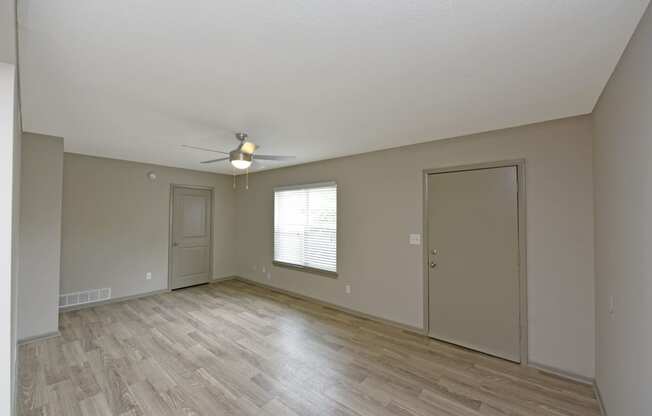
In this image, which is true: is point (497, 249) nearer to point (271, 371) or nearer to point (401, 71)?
point (401, 71)

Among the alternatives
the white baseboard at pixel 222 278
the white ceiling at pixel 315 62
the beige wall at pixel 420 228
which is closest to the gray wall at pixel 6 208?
the white ceiling at pixel 315 62

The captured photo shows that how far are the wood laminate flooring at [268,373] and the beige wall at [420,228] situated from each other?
1.21ft

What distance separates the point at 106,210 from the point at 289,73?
4.45 m

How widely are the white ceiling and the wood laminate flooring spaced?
2467mm

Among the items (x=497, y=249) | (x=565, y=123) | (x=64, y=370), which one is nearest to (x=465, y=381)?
(x=497, y=249)

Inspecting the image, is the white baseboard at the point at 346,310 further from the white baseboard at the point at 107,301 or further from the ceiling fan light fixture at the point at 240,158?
the ceiling fan light fixture at the point at 240,158

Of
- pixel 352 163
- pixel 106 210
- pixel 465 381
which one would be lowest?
pixel 465 381

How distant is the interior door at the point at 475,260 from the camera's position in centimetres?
284

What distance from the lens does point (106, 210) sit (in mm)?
4449

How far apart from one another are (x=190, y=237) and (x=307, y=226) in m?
2.60

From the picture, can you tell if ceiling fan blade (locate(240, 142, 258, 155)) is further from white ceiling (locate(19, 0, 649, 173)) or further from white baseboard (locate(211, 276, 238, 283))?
white baseboard (locate(211, 276, 238, 283))

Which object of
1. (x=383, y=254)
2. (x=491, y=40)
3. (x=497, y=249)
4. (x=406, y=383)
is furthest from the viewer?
(x=383, y=254)

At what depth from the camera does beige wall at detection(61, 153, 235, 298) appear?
414cm

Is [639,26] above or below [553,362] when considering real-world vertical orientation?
above
